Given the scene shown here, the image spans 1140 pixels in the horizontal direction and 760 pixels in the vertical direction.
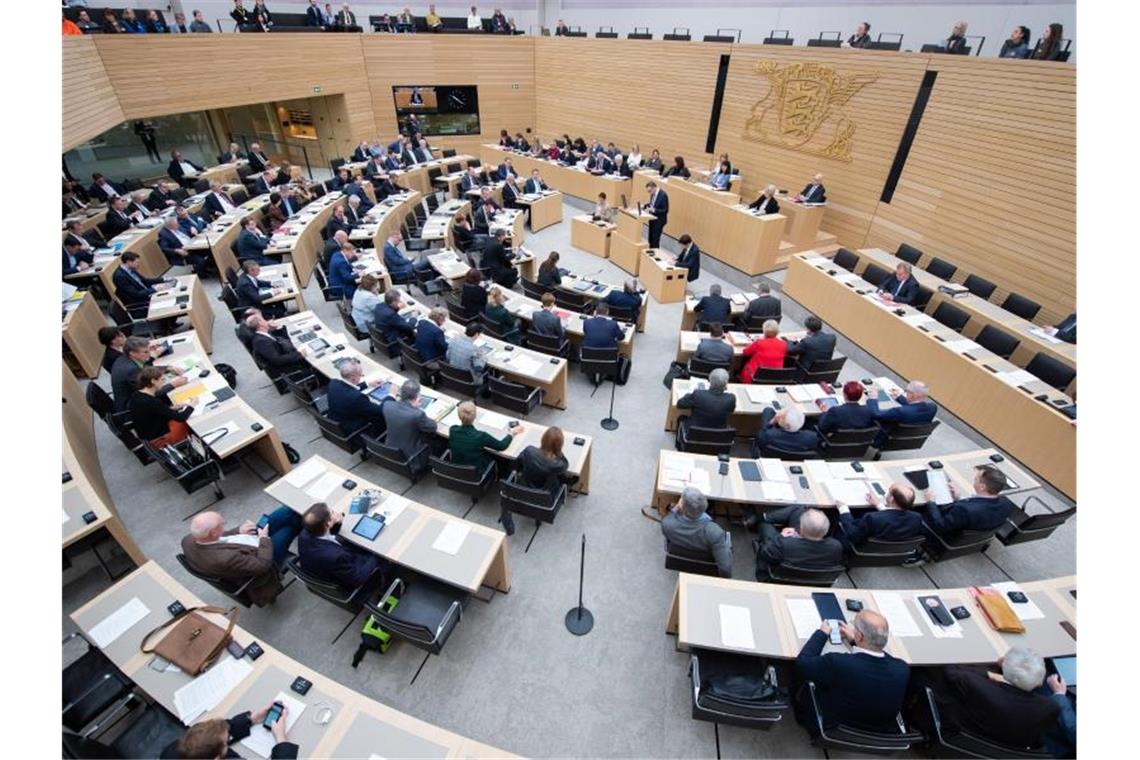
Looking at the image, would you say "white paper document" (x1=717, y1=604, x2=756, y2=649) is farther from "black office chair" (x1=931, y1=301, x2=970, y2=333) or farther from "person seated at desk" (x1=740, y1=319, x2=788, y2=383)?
"black office chair" (x1=931, y1=301, x2=970, y2=333)

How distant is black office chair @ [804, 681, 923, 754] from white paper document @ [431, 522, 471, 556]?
3.13 meters

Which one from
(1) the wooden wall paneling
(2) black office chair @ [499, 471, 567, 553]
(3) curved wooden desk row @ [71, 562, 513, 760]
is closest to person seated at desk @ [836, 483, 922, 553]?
(2) black office chair @ [499, 471, 567, 553]

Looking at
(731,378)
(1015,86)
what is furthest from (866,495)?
(1015,86)

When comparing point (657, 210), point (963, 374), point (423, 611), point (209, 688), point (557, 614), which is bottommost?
point (557, 614)

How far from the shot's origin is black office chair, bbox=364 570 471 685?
385 cm

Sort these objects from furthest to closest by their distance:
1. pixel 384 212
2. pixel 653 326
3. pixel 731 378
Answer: pixel 384 212
pixel 653 326
pixel 731 378

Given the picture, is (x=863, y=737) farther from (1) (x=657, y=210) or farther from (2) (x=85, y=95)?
(2) (x=85, y=95)

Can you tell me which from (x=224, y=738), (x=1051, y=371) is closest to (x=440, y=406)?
(x=224, y=738)

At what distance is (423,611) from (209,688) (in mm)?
1529

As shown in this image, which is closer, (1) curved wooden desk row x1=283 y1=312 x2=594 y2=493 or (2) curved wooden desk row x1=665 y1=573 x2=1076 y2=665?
(2) curved wooden desk row x1=665 y1=573 x2=1076 y2=665

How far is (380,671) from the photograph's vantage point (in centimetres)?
444

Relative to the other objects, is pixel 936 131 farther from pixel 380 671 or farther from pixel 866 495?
pixel 380 671

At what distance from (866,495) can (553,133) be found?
2035cm

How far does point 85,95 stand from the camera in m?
10.8
